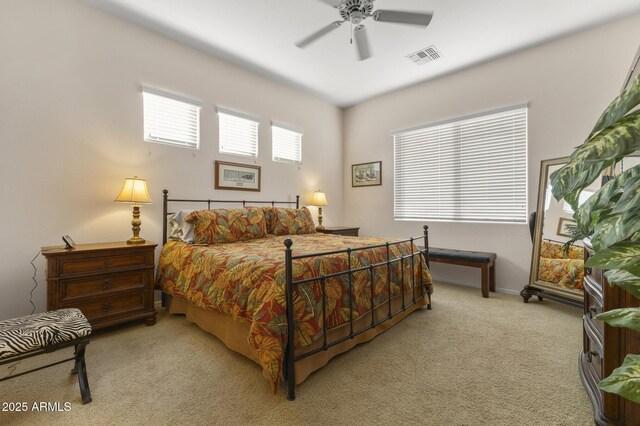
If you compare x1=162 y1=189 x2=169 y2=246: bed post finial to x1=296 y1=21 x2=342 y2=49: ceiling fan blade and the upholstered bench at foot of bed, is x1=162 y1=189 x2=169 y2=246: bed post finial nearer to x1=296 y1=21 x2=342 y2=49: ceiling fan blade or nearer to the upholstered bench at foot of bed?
x1=296 y1=21 x2=342 y2=49: ceiling fan blade

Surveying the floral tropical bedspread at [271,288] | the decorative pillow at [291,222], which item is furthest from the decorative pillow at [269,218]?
the floral tropical bedspread at [271,288]

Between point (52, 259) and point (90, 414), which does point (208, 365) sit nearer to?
point (90, 414)

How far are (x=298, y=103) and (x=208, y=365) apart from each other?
4.05m

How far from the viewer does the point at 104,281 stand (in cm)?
245

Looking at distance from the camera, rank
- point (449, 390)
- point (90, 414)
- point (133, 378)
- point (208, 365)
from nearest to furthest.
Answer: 1. point (90, 414)
2. point (449, 390)
3. point (133, 378)
4. point (208, 365)

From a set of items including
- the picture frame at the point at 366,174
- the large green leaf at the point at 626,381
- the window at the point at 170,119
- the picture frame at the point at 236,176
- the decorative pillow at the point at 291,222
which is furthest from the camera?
the picture frame at the point at 366,174

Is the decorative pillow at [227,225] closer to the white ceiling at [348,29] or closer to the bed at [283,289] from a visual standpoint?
the bed at [283,289]

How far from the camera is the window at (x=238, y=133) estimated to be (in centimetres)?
383

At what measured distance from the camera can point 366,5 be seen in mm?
2275

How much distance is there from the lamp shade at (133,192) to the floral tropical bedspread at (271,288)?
0.60m

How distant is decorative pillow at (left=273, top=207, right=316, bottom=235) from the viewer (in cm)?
366

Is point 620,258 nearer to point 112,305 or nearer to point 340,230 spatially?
point 112,305

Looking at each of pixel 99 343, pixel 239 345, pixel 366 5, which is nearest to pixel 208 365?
pixel 239 345

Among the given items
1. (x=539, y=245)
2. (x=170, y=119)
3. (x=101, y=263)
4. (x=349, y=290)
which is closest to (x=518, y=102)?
(x=539, y=245)
